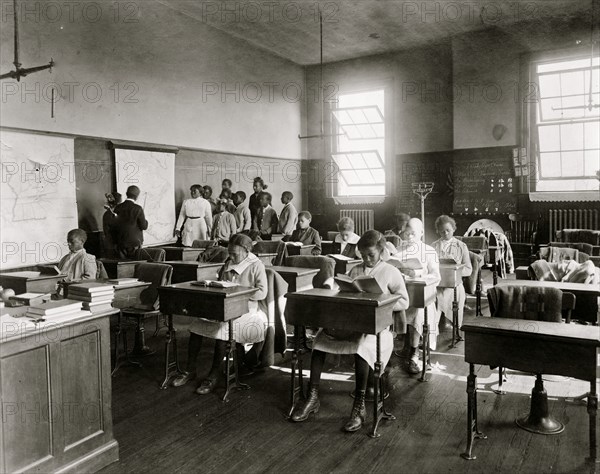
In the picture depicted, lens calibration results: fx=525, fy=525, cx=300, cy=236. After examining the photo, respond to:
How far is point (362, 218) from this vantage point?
39.5ft

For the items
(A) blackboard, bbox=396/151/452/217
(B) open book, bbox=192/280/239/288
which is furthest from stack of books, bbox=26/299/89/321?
(A) blackboard, bbox=396/151/452/217

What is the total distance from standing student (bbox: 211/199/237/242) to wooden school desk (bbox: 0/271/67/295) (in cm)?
424

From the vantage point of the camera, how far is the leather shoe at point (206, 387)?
3.94 metres

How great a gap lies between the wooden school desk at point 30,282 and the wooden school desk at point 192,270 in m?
1.19

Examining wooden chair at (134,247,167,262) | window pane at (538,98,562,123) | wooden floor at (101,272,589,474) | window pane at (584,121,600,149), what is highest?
window pane at (538,98,562,123)

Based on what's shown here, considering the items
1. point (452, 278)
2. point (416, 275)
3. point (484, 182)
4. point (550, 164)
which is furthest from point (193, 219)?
point (550, 164)

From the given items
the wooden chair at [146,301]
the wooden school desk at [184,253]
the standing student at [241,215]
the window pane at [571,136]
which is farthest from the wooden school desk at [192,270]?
the window pane at [571,136]

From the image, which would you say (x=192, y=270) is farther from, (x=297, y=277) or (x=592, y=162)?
(x=592, y=162)

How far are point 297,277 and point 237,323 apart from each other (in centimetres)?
94

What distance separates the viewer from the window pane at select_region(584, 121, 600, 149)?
9500mm

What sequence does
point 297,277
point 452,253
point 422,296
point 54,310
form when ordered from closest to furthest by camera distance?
point 54,310 → point 422,296 → point 297,277 → point 452,253

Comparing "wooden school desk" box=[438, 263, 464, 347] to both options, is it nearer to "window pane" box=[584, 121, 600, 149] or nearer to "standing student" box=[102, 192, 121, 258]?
"standing student" box=[102, 192, 121, 258]

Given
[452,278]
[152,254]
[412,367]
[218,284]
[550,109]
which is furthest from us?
[550,109]

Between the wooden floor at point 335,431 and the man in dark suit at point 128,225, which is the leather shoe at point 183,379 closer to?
the wooden floor at point 335,431
